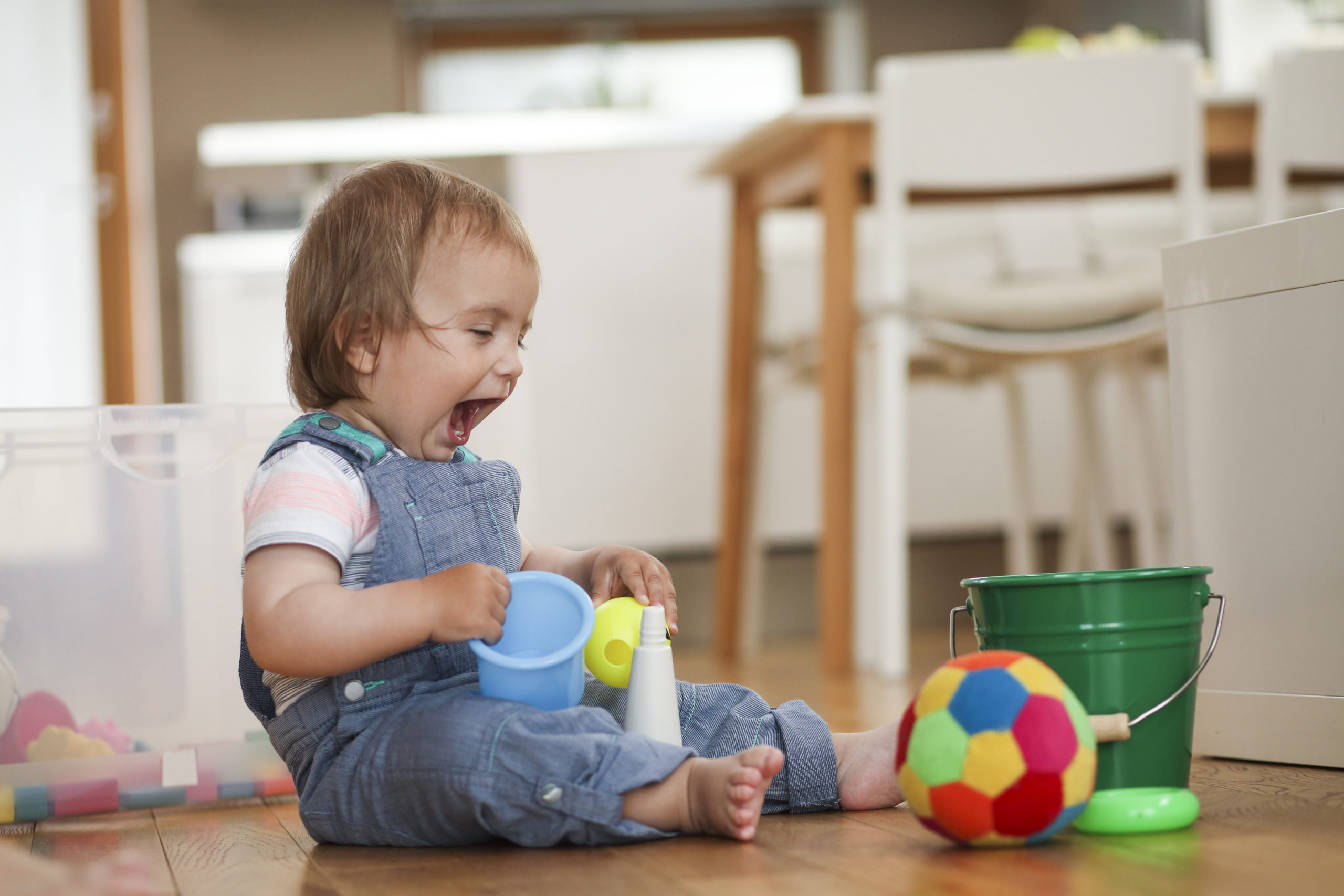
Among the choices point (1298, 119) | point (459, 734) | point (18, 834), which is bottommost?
point (18, 834)

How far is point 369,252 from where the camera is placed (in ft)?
3.14

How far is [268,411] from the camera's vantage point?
4.14ft

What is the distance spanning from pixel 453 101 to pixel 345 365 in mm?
3538

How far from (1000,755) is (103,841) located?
66 cm

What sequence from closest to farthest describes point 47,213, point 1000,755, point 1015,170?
point 1000,755 < point 1015,170 < point 47,213

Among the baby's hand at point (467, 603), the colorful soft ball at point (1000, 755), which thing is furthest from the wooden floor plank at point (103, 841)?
the colorful soft ball at point (1000, 755)

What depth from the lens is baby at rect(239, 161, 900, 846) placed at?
848mm

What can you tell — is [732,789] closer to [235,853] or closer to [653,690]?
[653,690]

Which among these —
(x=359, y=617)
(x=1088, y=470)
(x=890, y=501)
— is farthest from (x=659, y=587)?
(x=1088, y=470)

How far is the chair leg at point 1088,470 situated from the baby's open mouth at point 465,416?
5.02ft

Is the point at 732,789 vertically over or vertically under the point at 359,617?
under

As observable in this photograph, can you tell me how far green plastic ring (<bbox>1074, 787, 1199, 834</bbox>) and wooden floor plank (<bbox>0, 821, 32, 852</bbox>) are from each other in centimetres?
73

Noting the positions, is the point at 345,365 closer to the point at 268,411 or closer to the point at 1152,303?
the point at 268,411

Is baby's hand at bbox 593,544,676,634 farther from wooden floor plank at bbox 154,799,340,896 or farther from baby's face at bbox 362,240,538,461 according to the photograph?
wooden floor plank at bbox 154,799,340,896
